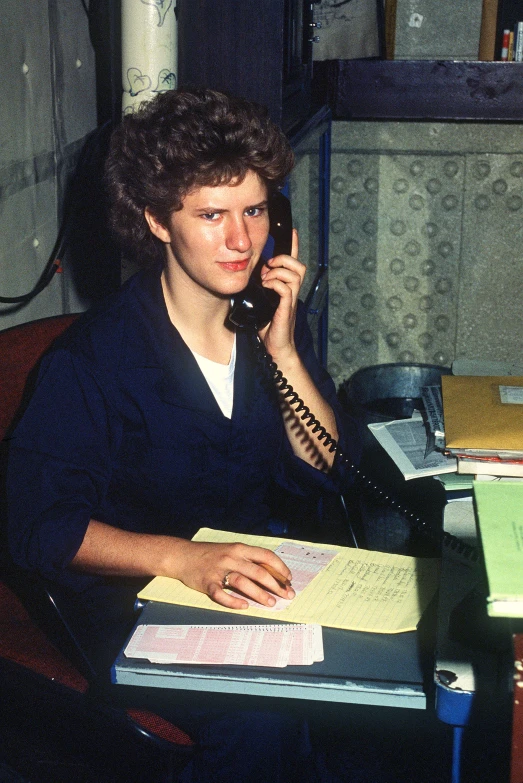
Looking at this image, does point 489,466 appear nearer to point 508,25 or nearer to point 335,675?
point 335,675

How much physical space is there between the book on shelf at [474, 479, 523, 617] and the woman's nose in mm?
636

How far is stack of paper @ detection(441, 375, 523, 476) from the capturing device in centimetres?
136

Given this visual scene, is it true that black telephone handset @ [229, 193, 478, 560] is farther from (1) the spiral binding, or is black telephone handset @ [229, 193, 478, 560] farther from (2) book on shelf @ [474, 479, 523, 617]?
(2) book on shelf @ [474, 479, 523, 617]

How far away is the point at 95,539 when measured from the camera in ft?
4.21

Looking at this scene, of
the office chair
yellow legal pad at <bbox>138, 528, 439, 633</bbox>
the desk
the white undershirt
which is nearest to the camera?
the office chair

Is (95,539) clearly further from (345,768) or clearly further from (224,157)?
(345,768)

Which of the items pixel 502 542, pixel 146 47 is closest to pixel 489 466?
pixel 502 542

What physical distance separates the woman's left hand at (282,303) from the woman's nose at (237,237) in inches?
7.5

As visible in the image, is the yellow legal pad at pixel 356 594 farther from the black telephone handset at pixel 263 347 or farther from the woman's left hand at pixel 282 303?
the woman's left hand at pixel 282 303

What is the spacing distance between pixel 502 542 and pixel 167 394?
2.49 ft

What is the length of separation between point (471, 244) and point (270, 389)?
2.02 meters

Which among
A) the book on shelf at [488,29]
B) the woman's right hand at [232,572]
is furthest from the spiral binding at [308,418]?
the book on shelf at [488,29]

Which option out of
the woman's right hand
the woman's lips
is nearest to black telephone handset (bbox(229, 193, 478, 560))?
the woman's lips

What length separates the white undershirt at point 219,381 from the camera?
1528mm
